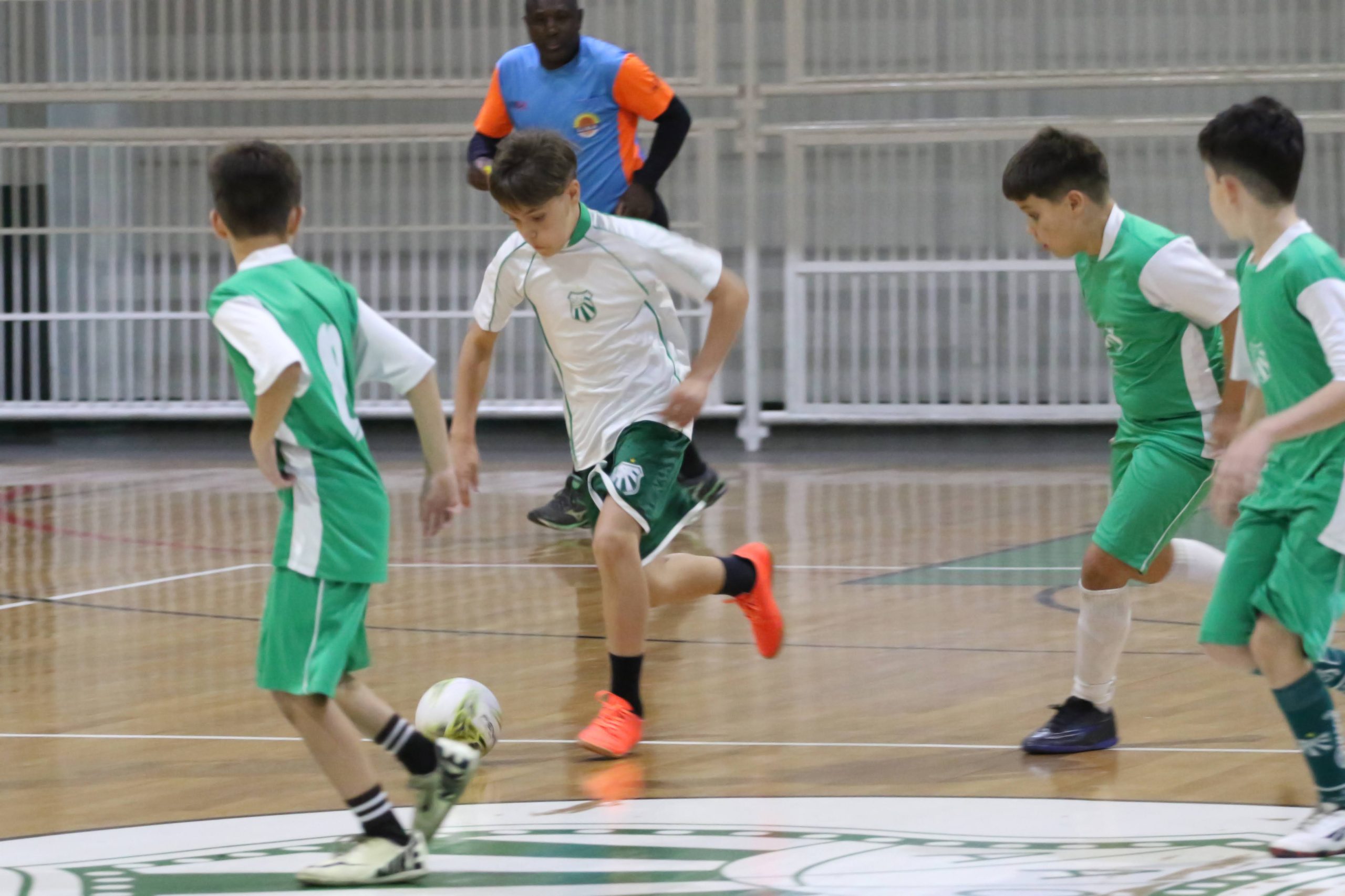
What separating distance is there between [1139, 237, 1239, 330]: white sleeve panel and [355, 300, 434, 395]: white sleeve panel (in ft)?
4.57

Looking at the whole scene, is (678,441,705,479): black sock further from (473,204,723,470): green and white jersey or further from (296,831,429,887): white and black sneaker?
(296,831,429,887): white and black sneaker

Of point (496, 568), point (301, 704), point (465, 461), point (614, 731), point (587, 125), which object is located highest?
point (587, 125)

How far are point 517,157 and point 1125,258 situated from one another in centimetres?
117

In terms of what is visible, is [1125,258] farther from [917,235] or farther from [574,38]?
[917,235]

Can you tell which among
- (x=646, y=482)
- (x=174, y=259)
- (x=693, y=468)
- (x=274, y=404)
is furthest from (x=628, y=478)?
(x=174, y=259)

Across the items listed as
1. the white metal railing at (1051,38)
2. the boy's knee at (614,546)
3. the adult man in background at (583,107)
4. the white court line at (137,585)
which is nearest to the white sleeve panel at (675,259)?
the boy's knee at (614,546)

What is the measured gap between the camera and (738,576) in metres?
4.21

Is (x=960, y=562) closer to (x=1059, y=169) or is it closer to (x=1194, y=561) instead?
(x=1194, y=561)

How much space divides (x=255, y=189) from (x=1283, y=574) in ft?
5.48

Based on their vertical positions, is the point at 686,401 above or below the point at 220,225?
below

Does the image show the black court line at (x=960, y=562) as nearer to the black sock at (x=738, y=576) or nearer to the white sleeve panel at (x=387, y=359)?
the black sock at (x=738, y=576)

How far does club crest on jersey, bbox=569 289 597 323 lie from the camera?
3906 millimetres

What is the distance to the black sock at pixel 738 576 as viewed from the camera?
13.8 ft

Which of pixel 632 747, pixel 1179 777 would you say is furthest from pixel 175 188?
pixel 1179 777
